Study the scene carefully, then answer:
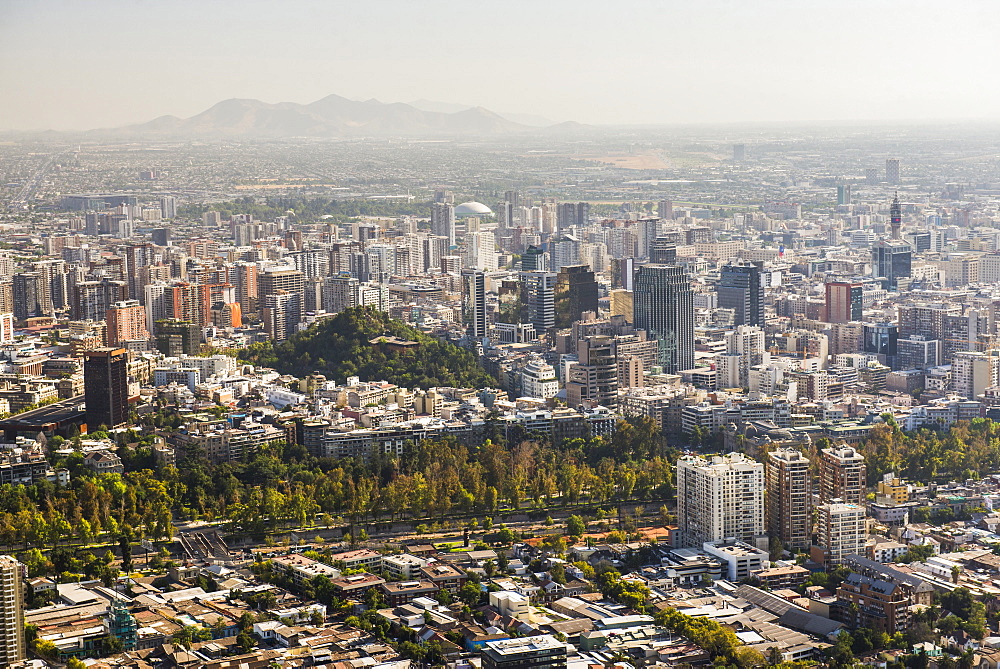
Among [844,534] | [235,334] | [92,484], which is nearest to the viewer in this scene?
[844,534]

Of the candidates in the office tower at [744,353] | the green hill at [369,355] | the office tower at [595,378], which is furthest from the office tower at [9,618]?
the office tower at [744,353]

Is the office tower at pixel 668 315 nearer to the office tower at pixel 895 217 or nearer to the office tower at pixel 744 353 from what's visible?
the office tower at pixel 744 353

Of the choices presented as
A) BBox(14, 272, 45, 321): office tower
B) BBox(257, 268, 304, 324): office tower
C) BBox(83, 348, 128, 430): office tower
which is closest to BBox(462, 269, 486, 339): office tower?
BBox(257, 268, 304, 324): office tower

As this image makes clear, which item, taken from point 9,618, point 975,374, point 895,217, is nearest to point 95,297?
point 975,374

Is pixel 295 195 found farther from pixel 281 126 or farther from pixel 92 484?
pixel 92 484

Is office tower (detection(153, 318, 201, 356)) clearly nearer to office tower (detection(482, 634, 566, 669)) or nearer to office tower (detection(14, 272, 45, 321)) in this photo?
office tower (detection(14, 272, 45, 321))

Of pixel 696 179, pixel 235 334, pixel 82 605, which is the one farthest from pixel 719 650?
pixel 696 179
